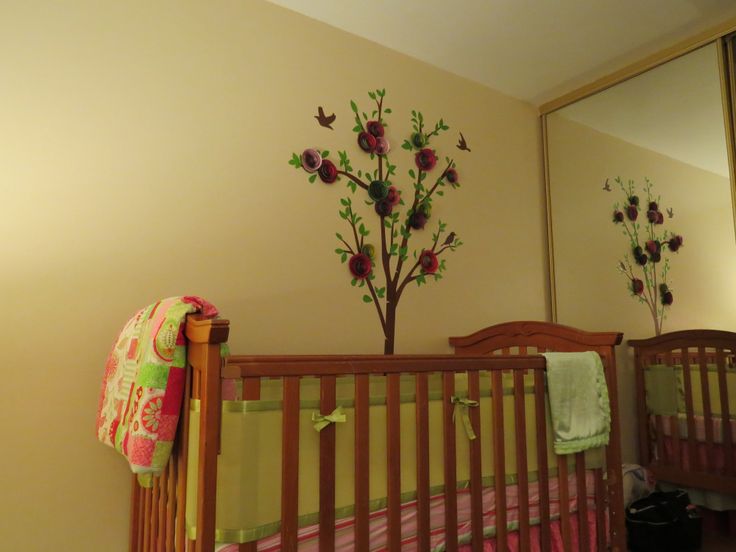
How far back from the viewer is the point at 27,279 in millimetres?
1573

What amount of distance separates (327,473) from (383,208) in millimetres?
1258

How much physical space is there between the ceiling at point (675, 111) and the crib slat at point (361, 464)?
1739mm

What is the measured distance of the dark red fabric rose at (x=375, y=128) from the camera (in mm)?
2295

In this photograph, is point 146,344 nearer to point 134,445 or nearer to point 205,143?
point 134,445

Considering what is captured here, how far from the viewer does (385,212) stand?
229 centimetres

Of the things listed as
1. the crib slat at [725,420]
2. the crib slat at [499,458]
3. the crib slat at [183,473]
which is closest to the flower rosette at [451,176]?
the crib slat at [499,458]

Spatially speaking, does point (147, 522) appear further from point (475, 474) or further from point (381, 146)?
point (381, 146)

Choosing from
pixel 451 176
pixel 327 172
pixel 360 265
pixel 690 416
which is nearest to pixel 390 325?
pixel 360 265

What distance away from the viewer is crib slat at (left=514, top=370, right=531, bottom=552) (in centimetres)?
162

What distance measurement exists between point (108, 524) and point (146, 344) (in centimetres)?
76

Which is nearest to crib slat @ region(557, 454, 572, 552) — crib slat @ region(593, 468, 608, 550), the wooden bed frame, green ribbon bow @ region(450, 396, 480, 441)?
the wooden bed frame

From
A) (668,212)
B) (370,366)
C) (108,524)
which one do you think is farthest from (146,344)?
(668,212)

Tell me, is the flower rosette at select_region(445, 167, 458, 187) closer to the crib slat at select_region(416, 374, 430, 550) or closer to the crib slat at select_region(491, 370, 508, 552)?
the crib slat at select_region(491, 370, 508, 552)

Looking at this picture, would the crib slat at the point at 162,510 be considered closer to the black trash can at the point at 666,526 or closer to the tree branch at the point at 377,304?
the tree branch at the point at 377,304
